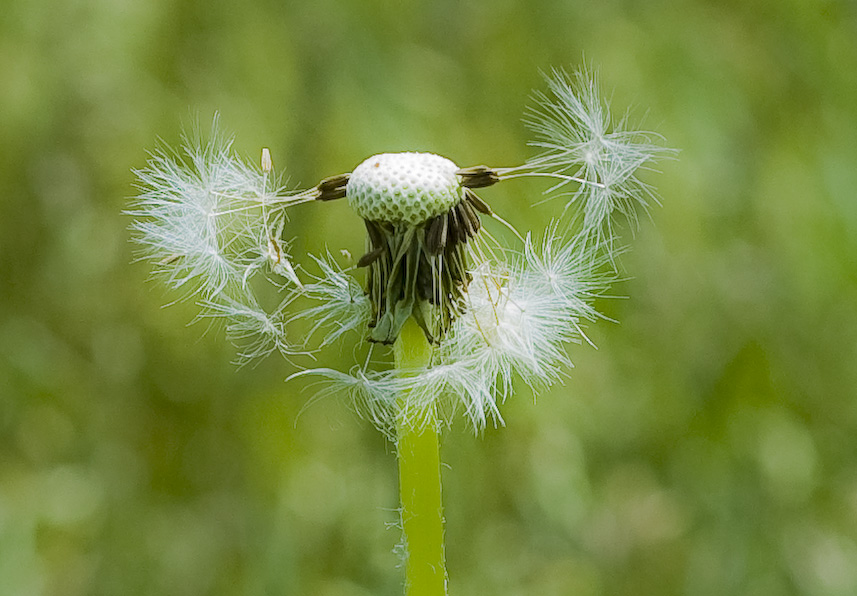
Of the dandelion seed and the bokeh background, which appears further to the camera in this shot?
the bokeh background

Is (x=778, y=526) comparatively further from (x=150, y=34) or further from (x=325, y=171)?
(x=150, y=34)

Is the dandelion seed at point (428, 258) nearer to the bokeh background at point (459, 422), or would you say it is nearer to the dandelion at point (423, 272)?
the dandelion at point (423, 272)

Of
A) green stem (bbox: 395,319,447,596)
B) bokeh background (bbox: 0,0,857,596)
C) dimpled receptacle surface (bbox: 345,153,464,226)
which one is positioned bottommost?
green stem (bbox: 395,319,447,596)

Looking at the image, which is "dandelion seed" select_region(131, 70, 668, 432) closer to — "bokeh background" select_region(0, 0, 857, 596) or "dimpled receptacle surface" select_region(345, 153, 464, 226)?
"dimpled receptacle surface" select_region(345, 153, 464, 226)

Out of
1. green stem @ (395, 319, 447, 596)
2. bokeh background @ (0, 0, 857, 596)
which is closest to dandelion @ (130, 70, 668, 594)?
green stem @ (395, 319, 447, 596)

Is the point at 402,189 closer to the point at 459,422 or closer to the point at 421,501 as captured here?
the point at 421,501

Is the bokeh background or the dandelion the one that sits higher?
the bokeh background

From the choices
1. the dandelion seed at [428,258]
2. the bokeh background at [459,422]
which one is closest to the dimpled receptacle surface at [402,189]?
the dandelion seed at [428,258]
